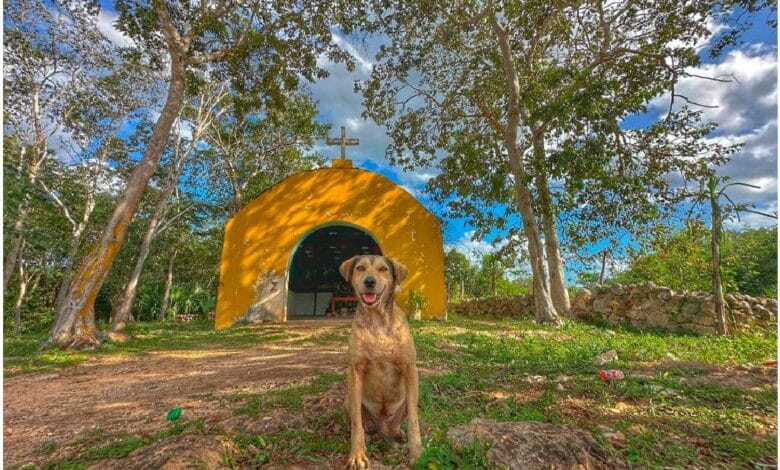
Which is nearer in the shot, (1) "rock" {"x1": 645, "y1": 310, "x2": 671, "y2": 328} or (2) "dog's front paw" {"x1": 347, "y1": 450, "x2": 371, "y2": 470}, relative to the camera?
(2) "dog's front paw" {"x1": 347, "y1": 450, "x2": 371, "y2": 470}

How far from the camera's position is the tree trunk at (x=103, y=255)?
779cm

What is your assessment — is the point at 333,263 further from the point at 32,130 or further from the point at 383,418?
the point at 383,418

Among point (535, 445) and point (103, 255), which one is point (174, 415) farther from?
point (103, 255)

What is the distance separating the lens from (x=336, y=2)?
10000mm

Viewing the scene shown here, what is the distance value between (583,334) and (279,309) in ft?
29.8

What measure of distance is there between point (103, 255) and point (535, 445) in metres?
9.47

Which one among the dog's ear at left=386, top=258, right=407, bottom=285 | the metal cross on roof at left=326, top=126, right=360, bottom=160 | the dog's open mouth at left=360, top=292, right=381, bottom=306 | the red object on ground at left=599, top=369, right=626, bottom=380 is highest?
the metal cross on roof at left=326, top=126, right=360, bottom=160

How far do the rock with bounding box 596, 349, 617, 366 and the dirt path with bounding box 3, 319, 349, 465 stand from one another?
13.5 ft

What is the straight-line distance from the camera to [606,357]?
5906 mm

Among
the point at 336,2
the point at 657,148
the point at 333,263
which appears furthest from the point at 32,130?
the point at 657,148

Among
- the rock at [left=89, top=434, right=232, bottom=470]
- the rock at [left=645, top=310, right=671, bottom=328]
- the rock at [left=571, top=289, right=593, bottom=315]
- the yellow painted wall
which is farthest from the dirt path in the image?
the rock at [left=571, top=289, right=593, bottom=315]

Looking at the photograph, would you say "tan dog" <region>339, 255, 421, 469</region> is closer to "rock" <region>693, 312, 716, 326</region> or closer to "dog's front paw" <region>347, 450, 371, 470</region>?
"dog's front paw" <region>347, 450, 371, 470</region>

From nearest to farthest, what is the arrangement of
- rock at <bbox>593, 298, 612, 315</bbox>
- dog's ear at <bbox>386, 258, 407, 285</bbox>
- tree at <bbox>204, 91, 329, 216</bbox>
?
dog's ear at <bbox>386, 258, 407, 285</bbox> → rock at <bbox>593, 298, 612, 315</bbox> → tree at <bbox>204, 91, 329, 216</bbox>

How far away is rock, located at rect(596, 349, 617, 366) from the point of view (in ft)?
18.5
